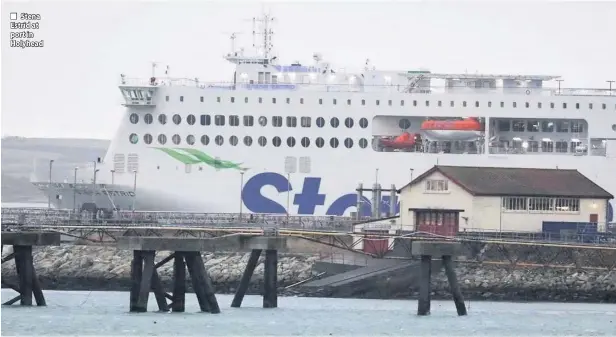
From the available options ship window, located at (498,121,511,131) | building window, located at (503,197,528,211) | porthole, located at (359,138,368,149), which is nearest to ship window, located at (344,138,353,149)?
porthole, located at (359,138,368,149)

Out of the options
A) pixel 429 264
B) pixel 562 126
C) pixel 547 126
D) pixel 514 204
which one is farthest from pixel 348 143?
pixel 429 264

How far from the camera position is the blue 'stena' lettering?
2746 inches

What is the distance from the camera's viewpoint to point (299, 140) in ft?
231

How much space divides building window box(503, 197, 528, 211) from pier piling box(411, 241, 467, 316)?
430 inches

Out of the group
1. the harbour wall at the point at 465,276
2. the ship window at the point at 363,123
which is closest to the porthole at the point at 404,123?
the ship window at the point at 363,123

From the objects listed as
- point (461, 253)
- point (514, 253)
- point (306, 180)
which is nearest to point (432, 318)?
point (461, 253)

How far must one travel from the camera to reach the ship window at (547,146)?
71750 mm

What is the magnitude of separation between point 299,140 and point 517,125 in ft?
27.4

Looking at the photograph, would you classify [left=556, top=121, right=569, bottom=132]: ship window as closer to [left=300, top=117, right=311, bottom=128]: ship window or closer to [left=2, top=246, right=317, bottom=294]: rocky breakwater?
[left=300, top=117, right=311, bottom=128]: ship window

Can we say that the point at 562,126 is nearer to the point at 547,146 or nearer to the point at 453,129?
the point at 547,146

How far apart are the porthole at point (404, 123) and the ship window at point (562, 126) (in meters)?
5.60

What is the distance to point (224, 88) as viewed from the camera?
7044cm

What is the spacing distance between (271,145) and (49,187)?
8.43m

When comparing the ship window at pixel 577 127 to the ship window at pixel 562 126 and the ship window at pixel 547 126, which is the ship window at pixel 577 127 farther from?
the ship window at pixel 547 126
